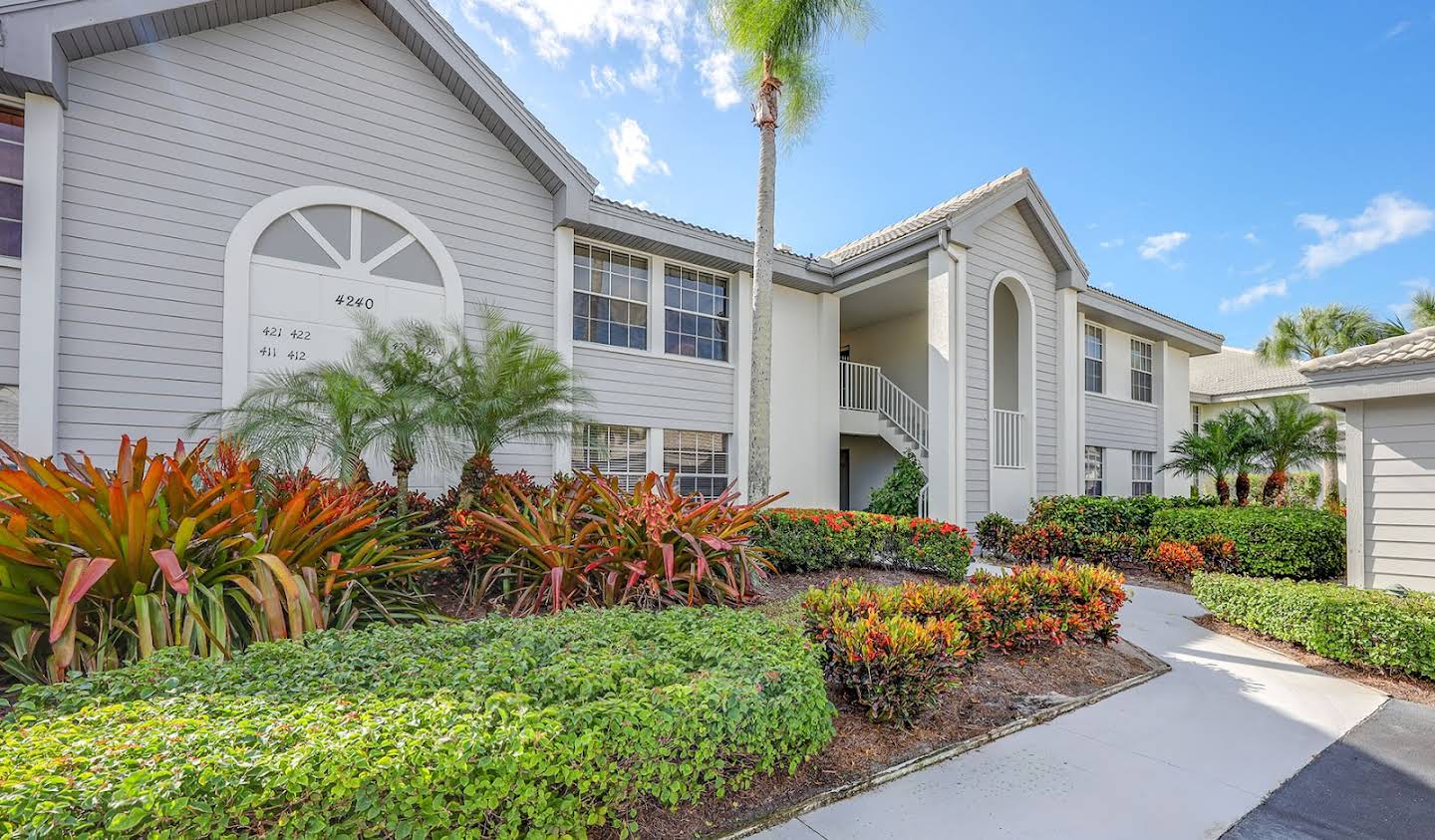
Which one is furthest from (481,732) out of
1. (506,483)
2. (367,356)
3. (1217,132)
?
(1217,132)

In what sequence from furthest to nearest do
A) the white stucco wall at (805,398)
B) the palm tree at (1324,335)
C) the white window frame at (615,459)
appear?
the palm tree at (1324,335), the white stucco wall at (805,398), the white window frame at (615,459)

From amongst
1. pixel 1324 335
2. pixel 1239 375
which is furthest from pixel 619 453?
pixel 1239 375

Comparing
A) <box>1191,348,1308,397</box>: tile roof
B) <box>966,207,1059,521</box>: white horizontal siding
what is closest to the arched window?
<box>966,207,1059,521</box>: white horizontal siding

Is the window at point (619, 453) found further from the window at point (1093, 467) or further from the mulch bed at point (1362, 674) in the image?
the window at point (1093, 467)

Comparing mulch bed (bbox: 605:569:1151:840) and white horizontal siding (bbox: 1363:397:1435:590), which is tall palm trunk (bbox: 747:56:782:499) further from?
white horizontal siding (bbox: 1363:397:1435:590)

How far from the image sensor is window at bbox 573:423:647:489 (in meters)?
10.0

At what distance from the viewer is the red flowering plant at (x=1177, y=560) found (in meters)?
8.81

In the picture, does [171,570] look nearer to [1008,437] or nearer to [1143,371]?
[1008,437]

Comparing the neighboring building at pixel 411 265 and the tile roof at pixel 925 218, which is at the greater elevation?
the tile roof at pixel 925 218

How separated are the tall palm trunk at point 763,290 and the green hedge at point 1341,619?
541 centimetres

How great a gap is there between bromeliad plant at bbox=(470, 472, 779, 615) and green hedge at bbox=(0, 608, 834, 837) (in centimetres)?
145

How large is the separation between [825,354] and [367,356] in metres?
8.42

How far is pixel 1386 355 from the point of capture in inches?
265

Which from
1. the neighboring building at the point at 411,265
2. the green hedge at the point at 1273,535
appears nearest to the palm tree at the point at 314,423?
the neighboring building at the point at 411,265
